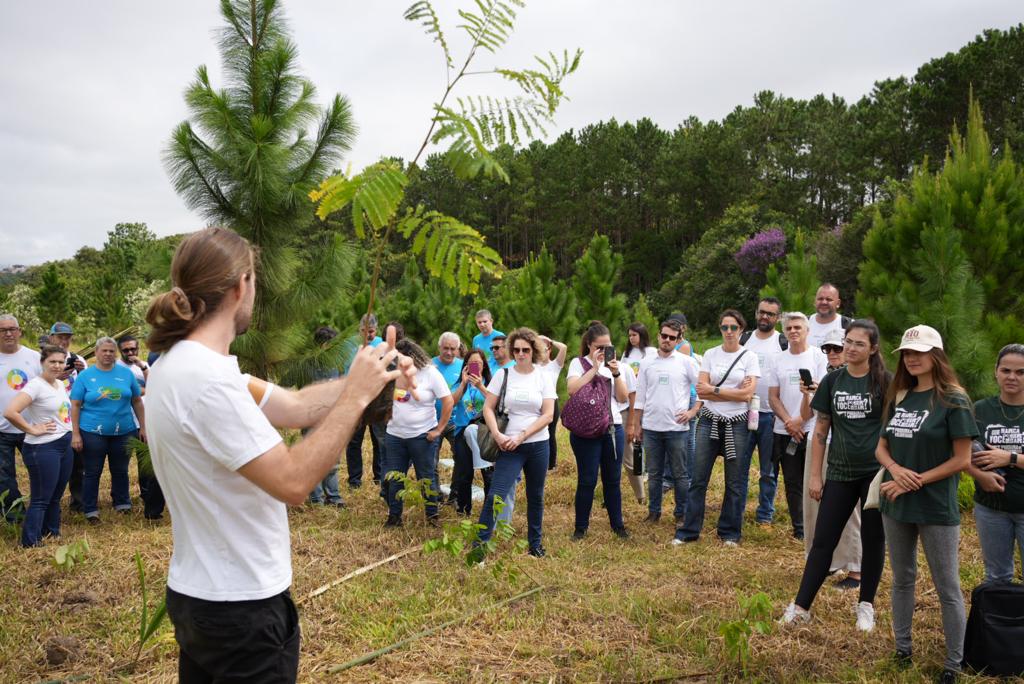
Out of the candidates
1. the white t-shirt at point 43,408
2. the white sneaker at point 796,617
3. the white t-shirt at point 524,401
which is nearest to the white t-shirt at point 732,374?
the white t-shirt at point 524,401

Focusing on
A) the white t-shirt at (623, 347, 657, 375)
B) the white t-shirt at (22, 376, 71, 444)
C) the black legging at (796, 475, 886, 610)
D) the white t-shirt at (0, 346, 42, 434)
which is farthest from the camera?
the white t-shirt at (623, 347, 657, 375)

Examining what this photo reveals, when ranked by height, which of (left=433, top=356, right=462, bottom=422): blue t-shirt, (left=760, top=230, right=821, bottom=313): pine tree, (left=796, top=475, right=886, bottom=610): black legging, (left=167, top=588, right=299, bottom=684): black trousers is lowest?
(left=796, top=475, right=886, bottom=610): black legging

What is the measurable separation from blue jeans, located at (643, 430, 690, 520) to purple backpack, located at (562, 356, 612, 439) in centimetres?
86

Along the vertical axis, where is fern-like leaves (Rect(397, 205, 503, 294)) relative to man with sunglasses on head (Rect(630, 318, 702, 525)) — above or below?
above

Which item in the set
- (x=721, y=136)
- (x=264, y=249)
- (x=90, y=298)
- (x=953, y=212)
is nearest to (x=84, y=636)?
(x=264, y=249)

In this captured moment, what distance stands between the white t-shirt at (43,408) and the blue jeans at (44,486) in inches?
2.2

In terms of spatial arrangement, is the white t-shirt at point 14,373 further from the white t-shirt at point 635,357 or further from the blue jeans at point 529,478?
the white t-shirt at point 635,357

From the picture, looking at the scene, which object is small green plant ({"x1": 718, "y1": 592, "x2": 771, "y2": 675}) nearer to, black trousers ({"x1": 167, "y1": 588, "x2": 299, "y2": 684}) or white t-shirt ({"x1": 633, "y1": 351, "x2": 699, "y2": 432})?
black trousers ({"x1": 167, "y1": 588, "x2": 299, "y2": 684})

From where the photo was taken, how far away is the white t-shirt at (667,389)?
6.69 metres

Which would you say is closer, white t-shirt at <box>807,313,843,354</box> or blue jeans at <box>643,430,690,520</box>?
white t-shirt at <box>807,313,843,354</box>

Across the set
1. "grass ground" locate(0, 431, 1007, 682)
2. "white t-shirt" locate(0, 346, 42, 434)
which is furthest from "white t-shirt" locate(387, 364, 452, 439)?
"white t-shirt" locate(0, 346, 42, 434)

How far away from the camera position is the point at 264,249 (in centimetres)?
729

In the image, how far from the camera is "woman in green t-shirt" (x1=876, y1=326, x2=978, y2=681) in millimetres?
3502

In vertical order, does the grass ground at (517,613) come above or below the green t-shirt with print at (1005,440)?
below
